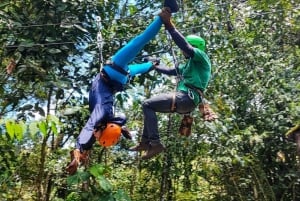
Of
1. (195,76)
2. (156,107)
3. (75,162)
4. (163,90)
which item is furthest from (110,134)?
(163,90)

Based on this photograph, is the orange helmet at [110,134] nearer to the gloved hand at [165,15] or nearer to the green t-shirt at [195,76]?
the green t-shirt at [195,76]

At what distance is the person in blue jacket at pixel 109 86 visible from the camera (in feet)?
9.32

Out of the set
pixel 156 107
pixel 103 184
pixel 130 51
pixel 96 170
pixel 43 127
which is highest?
pixel 130 51

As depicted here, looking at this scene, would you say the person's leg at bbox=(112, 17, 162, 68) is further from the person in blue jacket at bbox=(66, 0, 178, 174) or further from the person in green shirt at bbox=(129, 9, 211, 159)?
the person in green shirt at bbox=(129, 9, 211, 159)

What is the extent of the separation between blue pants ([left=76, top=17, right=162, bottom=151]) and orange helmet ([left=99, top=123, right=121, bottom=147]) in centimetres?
5

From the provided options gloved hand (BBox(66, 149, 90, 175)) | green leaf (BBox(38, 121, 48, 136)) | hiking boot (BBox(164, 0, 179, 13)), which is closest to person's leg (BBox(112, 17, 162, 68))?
hiking boot (BBox(164, 0, 179, 13))

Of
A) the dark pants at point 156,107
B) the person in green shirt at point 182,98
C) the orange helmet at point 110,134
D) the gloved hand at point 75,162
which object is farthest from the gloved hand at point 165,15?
the gloved hand at point 75,162

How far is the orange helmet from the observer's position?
2896 millimetres

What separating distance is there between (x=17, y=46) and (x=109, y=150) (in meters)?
2.94

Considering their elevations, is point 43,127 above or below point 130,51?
below

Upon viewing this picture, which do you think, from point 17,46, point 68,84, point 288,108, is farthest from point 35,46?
point 288,108

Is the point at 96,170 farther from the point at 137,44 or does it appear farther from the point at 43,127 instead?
the point at 43,127

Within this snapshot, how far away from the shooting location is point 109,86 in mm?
3133

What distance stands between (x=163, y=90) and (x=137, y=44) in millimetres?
2316
